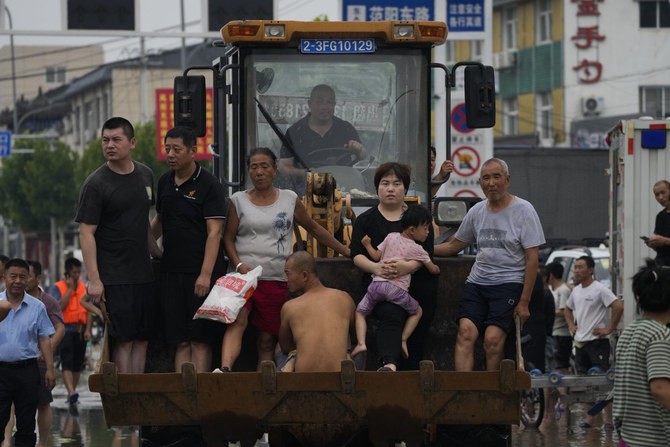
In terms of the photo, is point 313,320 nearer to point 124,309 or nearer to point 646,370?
point 124,309

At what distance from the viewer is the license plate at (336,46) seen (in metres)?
12.4

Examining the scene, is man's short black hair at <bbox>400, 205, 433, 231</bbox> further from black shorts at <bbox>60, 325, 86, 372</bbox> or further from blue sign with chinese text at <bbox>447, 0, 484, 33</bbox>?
blue sign with chinese text at <bbox>447, 0, 484, 33</bbox>

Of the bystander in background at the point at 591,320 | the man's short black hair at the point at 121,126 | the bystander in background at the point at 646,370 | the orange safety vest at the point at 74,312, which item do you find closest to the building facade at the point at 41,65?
the orange safety vest at the point at 74,312

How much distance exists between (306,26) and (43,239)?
71553 millimetres

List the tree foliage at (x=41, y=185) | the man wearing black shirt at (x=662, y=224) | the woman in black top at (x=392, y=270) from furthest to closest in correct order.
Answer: the tree foliage at (x=41, y=185) → the man wearing black shirt at (x=662, y=224) → the woman in black top at (x=392, y=270)

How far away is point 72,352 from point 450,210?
33.5 ft

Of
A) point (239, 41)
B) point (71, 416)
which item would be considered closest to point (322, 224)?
point (239, 41)

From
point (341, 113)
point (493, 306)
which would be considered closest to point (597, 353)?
point (341, 113)

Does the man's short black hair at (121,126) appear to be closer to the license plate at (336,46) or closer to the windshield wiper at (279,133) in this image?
the windshield wiper at (279,133)

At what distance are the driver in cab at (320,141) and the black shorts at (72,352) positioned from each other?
29.6ft

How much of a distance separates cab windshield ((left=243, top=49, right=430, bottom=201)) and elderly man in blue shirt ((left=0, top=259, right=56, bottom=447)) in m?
2.31

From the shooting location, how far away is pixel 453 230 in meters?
12.2

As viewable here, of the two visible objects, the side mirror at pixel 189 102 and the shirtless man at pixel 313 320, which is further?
the side mirror at pixel 189 102

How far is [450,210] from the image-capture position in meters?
11.6
